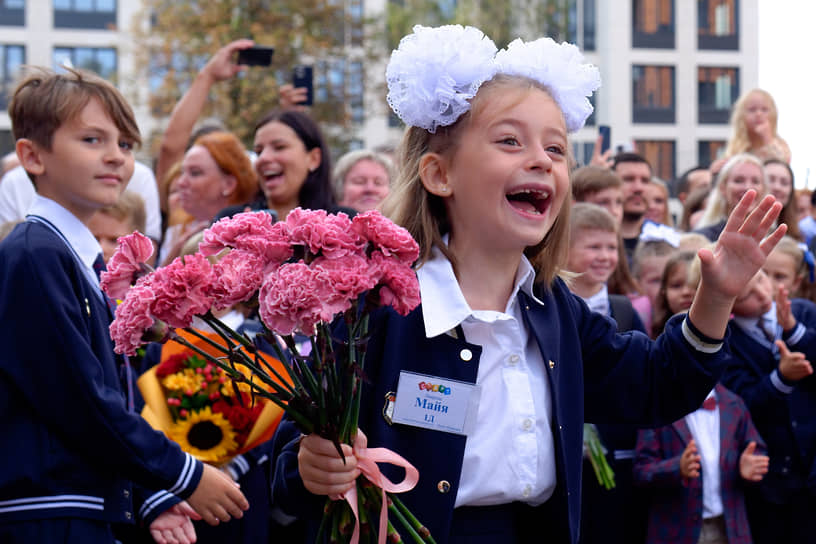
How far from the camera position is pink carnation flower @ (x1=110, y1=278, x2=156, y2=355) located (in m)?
2.24

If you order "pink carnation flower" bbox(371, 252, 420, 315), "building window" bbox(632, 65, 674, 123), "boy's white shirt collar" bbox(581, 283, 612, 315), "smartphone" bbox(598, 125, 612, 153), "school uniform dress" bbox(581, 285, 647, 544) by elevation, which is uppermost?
"building window" bbox(632, 65, 674, 123)

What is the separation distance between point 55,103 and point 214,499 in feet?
4.88

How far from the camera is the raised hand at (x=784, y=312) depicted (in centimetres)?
544

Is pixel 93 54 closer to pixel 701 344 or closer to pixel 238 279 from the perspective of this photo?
pixel 701 344

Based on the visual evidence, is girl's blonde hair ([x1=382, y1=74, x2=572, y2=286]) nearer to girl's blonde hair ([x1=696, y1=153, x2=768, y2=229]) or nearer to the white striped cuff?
the white striped cuff

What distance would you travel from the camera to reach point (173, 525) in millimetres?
3664

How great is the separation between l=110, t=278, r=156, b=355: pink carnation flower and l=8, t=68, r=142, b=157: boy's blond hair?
1639 millimetres

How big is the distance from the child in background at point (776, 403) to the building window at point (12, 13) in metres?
38.3

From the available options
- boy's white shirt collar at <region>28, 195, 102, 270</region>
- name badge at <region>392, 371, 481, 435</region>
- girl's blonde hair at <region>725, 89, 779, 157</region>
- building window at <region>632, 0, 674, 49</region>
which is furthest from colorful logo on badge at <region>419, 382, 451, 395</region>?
building window at <region>632, 0, 674, 49</region>

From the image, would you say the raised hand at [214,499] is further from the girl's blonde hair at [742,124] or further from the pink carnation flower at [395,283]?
the girl's blonde hair at [742,124]

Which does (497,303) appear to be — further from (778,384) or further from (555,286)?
(778,384)

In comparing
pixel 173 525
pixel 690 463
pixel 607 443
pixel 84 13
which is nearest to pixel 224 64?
Answer: pixel 607 443

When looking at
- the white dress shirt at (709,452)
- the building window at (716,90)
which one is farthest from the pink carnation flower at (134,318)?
the building window at (716,90)

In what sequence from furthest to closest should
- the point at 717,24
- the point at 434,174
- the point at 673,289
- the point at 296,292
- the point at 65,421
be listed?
the point at 717,24 < the point at 673,289 < the point at 65,421 < the point at 434,174 < the point at 296,292
